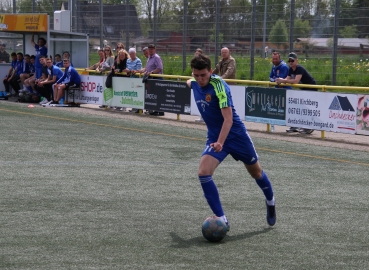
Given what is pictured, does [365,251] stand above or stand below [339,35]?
below

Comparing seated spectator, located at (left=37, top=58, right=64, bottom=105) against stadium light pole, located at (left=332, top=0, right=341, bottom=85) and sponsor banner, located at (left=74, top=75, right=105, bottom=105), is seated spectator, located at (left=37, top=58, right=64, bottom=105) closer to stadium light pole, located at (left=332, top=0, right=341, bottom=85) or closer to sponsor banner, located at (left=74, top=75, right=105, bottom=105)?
sponsor banner, located at (left=74, top=75, right=105, bottom=105)

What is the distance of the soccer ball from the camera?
6.20m

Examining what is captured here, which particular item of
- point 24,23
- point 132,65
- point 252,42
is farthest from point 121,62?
point 24,23

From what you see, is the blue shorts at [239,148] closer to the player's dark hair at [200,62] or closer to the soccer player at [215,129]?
the soccer player at [215,129]

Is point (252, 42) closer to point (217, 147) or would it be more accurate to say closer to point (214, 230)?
point (217, 147)

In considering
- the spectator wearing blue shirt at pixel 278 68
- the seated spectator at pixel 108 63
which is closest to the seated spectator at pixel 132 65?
the seated spectator at pixel 108 63

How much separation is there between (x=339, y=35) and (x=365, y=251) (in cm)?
1424

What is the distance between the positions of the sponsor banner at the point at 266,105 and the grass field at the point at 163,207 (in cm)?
154

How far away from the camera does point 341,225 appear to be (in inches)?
275

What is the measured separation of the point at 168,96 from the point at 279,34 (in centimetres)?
489

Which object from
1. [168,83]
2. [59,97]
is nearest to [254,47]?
[168,83]

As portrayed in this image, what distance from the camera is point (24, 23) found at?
75.9ft

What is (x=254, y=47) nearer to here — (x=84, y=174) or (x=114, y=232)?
(x=84, y=174)

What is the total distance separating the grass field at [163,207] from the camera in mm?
5734
